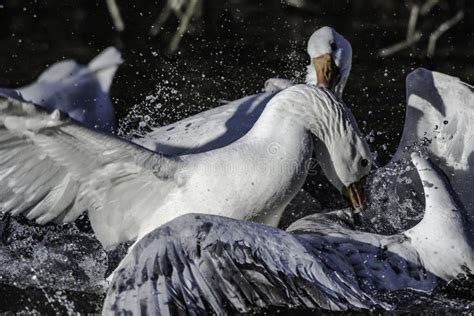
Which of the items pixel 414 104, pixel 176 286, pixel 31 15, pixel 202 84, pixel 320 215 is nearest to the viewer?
pixel 176 286

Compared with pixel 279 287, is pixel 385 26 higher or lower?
higher

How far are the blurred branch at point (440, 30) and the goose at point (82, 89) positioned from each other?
271 cm

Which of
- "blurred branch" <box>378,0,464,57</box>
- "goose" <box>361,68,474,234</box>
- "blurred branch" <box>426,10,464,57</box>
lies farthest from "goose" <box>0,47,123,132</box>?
"blurred branch" <box>426,10,464,57</box>

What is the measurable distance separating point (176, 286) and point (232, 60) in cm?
391

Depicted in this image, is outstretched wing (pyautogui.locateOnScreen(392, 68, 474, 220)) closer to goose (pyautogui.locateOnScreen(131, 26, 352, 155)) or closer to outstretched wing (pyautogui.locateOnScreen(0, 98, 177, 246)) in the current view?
goose (pyautogui.locateOnScreen(131, 26, 352, 155))

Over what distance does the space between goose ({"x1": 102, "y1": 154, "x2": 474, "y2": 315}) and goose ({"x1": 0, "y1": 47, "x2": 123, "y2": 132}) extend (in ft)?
4.85

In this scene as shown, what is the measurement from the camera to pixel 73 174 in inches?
242

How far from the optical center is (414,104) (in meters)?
6.97

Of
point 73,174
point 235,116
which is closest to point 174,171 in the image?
point 73,174

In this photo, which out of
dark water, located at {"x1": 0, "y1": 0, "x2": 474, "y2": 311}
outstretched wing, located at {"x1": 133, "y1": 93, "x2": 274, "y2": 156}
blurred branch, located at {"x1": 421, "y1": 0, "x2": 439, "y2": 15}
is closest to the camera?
outstretched wing, located at {"x1": 133, "y1": 93, "x2": 274, "y2": 156}

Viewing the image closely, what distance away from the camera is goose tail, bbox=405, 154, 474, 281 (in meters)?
6.15

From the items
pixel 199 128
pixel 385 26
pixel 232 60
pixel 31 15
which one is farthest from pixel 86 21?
pixel 199 128

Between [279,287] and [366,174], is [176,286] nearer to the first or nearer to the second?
[279,287]

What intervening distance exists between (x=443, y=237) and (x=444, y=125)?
91cm
